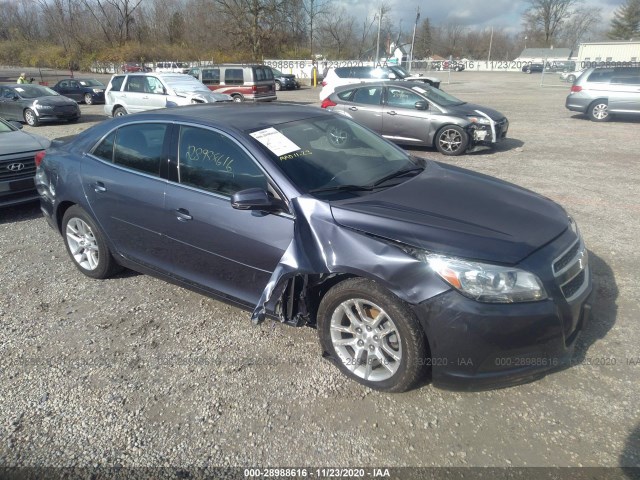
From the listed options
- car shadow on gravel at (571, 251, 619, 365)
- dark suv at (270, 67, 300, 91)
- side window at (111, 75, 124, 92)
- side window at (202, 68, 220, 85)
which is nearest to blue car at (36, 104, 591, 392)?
car shadow on gravel at (571, 251, 619, 365)

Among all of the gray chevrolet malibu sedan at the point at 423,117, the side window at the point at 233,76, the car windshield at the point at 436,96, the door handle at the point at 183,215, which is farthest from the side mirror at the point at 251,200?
the side window at the point at 233,76

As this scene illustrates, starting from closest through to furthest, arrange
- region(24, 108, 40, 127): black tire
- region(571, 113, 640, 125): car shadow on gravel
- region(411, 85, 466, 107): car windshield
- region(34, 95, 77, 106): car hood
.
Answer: region(411, 85, 466, 107): car windshield < region(571, 113, 640, 125): car shadow on gravel < region(34, 95, 77, 106): car hood < region(24, 108, 40, 127): black tire

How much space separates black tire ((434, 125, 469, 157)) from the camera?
31.8 ft

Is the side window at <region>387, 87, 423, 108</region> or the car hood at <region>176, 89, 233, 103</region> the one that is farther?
the car hood at <region>176, 89, 233, 103</region>

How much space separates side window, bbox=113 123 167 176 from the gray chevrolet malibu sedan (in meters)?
6.67

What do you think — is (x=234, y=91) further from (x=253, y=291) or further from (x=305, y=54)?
(x=305, y=54)

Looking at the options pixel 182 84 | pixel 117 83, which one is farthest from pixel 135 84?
pixel 182 84

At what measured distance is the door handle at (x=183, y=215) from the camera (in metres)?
3.38

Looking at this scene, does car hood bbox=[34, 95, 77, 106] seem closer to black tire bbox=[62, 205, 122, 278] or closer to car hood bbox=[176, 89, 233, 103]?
car hood bbox=[176, 89, 233, 103]

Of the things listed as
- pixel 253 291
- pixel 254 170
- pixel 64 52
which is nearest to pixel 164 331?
pixel 253 291

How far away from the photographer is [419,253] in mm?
2586

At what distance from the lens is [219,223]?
323 centimetres

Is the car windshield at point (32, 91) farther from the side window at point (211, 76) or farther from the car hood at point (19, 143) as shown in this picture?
the car hood at point (19, 143)

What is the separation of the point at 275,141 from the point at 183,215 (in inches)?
34.1
